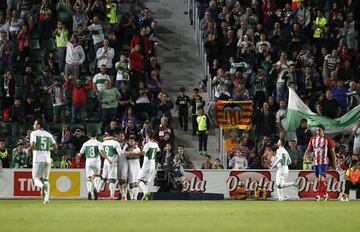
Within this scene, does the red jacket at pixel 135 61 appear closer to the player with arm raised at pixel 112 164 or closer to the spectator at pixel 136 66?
the spectator at pixel 136 66

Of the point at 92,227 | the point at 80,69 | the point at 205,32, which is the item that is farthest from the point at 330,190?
the point at 92,227

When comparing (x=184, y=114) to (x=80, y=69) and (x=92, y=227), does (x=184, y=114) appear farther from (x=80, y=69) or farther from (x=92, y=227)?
(x=92, y=227)

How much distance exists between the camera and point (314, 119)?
38.4 meters

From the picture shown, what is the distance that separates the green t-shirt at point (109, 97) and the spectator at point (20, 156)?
3.46 metres

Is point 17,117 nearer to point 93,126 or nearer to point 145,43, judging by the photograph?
point 93,126

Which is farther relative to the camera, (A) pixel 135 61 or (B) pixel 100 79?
(A) pixel 135 61

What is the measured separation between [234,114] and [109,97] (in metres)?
4.74

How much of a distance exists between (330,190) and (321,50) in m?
6.88

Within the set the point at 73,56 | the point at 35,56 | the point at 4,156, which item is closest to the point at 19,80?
the point at 35,56

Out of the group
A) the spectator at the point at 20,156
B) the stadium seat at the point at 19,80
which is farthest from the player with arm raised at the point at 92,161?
the stadium seat at the point at 19,80

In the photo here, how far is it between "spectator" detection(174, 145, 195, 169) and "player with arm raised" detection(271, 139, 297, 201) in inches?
127

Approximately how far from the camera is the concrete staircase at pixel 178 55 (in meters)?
39.9

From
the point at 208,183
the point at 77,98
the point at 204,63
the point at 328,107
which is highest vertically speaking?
the point at 204,63

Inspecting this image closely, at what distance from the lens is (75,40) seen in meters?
39.9
